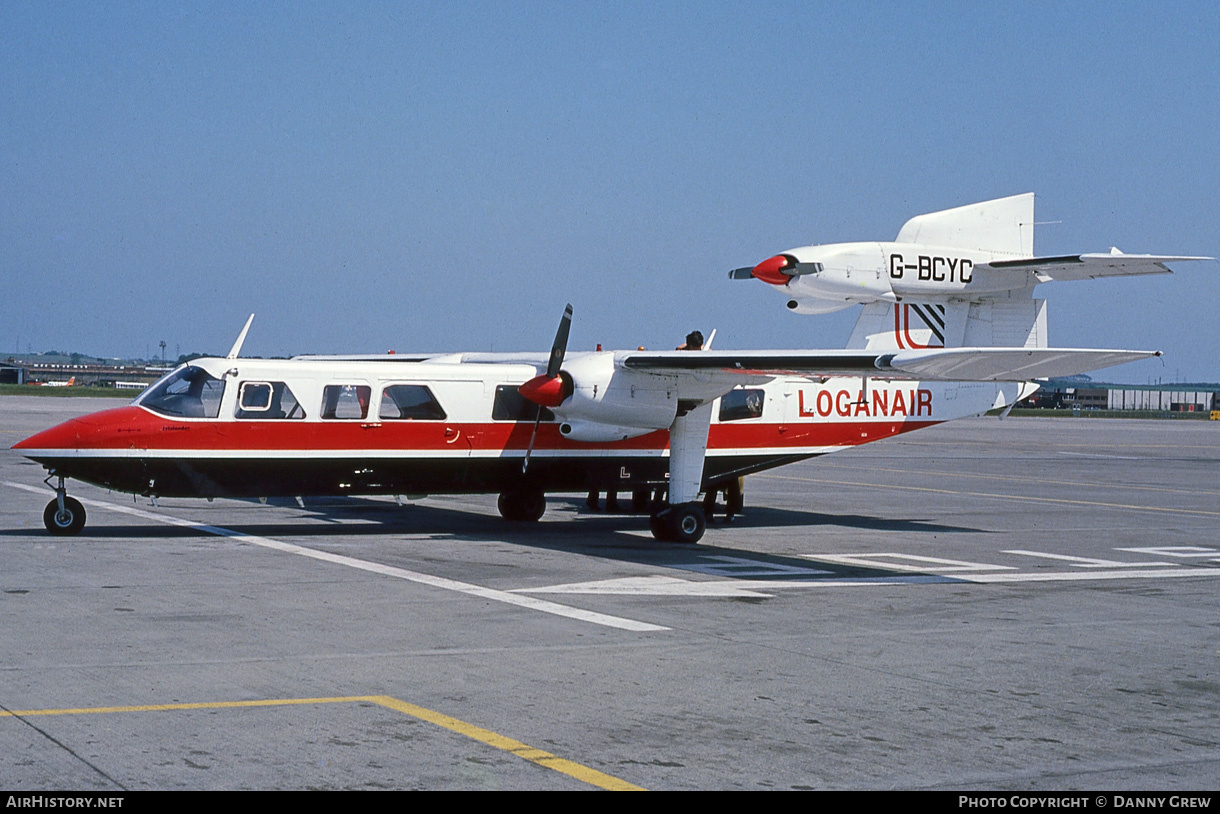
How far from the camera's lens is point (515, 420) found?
19.2 m

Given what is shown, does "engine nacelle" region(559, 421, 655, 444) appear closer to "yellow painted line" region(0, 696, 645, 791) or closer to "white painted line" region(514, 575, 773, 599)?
"white painted line" region(514, 575, 773, 599)

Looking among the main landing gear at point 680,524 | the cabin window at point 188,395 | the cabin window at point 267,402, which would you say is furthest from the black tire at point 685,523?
the cabin window at point 188,395

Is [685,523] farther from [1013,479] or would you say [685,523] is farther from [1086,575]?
[1013,479]

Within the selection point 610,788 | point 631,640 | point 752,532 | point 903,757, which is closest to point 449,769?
point 610,788

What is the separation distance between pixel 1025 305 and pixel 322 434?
33.6ft

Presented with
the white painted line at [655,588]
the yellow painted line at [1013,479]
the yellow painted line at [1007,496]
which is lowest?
the white painted line at [655,588]

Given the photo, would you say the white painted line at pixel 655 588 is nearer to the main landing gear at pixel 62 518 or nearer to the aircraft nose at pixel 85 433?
the aircraft nose at pixel 85 433

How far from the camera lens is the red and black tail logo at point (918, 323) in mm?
19469

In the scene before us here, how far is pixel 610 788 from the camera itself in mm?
6637

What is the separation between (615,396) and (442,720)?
10379 millimetres

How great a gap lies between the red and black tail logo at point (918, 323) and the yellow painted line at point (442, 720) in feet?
42.1

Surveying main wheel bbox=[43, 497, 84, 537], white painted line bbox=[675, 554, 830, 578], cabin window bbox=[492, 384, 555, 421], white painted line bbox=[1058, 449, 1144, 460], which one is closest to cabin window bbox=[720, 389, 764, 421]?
cabin window bbox=[492, 384, 555, 421]

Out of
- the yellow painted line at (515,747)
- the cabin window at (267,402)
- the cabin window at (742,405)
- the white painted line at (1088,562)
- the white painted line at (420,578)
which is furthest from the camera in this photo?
the cabin window at (742,405)

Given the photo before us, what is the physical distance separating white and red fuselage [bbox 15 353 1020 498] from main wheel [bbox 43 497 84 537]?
0.72 m
